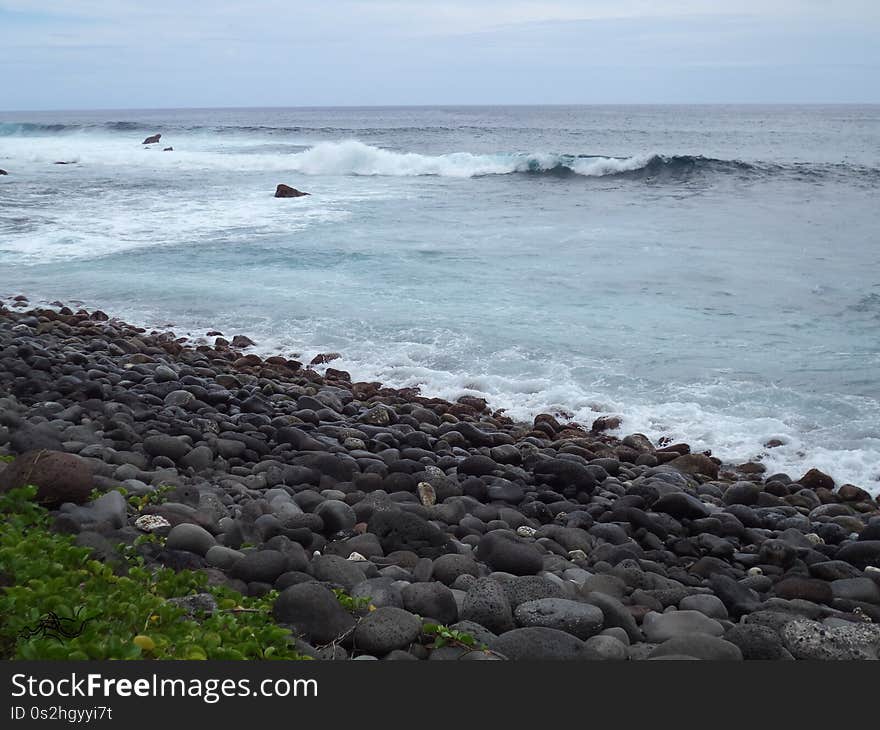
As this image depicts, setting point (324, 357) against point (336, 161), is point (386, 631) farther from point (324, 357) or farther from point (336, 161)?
point (336, 161)

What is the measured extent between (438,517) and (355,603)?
1.54 meters

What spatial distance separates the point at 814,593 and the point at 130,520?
11.9 feet

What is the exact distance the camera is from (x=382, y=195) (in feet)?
87.6

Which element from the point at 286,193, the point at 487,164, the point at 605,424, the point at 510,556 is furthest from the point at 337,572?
the point at 487,164

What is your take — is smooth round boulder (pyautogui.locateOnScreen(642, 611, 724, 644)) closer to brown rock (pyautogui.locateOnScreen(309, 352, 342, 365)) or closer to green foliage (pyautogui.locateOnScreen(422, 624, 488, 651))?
green foliage (pyautogui.locateOnScreen(422, 624, 488, 651))

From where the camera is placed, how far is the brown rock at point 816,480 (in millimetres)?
6684

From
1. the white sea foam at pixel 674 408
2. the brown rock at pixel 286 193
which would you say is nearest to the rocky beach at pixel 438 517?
the white sea foam at pixel 674 408

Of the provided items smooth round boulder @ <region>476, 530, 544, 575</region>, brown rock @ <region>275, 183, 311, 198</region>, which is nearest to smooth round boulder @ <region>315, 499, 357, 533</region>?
smooth round boulder @ <region>476, 530, 544, 575</region>

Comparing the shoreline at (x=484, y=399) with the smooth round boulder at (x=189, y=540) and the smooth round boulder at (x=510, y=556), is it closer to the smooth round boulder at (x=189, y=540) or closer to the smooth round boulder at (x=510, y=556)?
the smooth round boulder at (x=510, y=556)

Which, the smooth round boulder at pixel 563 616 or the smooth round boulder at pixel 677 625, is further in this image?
the smooth round boulder at pixel 677 625

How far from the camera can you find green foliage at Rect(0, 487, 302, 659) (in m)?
2.81

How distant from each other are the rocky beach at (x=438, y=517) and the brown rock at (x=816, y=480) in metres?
0.02

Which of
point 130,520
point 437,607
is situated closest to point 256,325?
point 130,520

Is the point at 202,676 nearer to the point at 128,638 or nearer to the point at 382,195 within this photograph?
the point at 128,638
